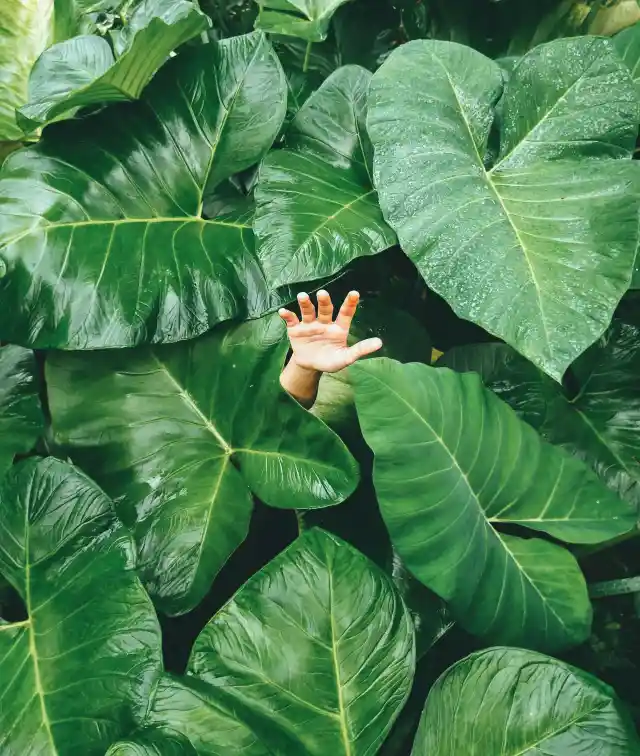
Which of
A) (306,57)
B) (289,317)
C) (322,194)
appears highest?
(306,57)

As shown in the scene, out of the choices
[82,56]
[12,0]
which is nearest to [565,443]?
[82,56]

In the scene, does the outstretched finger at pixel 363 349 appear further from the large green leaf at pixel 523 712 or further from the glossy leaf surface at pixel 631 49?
the glossy leaf surface at pixel 631 49

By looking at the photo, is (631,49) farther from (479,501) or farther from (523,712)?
(523,712)

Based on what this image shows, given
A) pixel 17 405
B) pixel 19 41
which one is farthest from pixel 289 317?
pixel 19 41

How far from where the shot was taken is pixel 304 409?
0.87 metres

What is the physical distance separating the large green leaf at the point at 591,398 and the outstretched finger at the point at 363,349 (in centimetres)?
28

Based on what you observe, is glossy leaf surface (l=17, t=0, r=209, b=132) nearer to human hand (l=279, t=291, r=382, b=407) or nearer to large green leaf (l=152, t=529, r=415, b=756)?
human hand (l=279, t=291, r=382, b=407)

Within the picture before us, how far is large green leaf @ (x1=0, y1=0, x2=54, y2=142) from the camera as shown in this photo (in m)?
1.22

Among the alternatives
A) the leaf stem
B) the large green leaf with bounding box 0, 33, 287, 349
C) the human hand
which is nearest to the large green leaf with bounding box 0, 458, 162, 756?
the large green leaf with bounding box 0, 33, 287, 349

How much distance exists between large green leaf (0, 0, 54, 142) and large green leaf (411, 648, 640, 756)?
1162 mm

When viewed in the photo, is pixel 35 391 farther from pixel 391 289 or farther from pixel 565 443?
pixel 565 443

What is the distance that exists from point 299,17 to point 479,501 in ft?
2.87

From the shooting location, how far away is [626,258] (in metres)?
0.79

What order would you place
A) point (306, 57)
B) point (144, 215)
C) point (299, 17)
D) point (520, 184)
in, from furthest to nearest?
point (306, 57) < point (299, 17) < point (144, 215) < point (520, 184)
